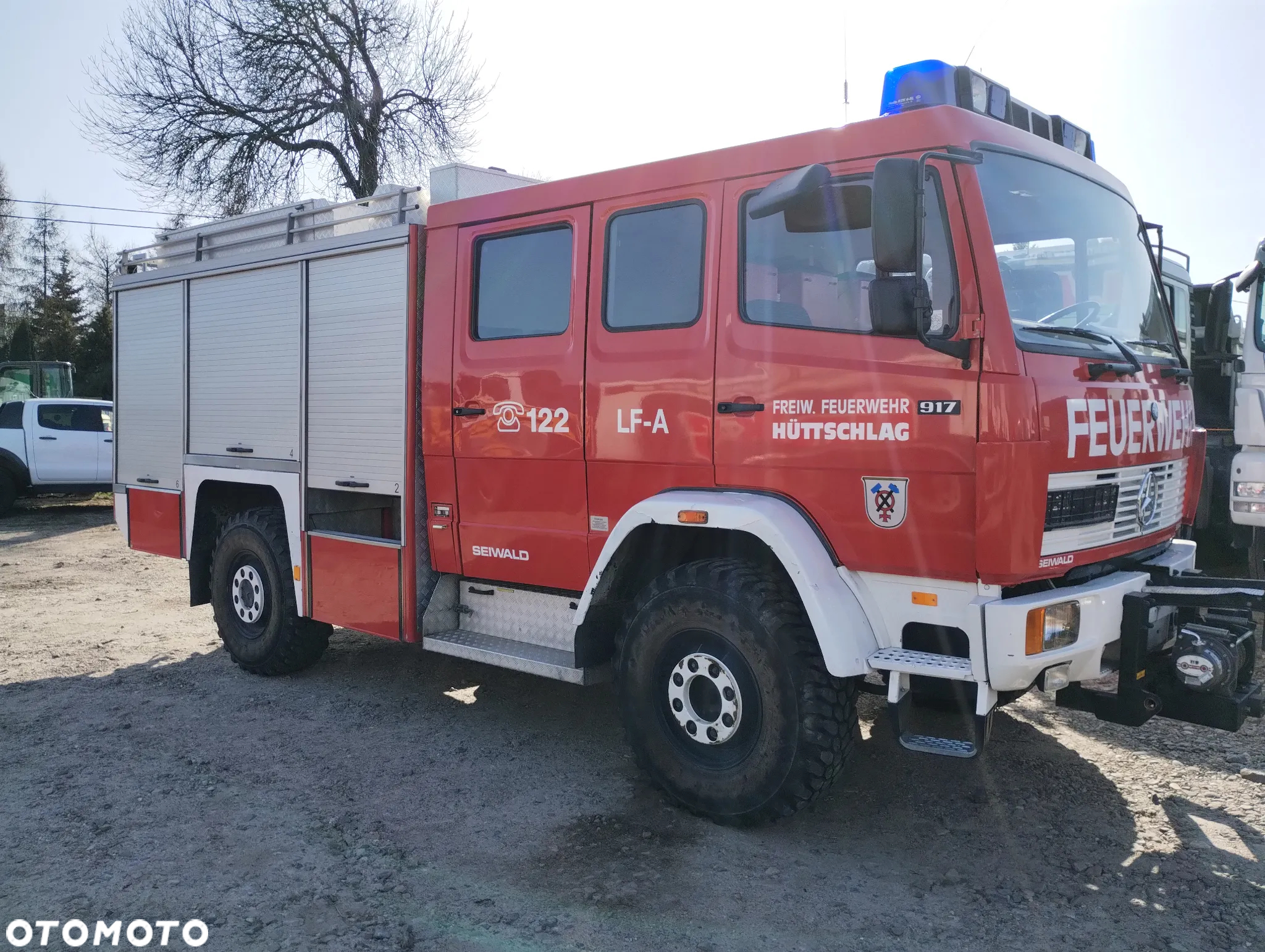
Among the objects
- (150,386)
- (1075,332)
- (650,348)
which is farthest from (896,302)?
(150,386)

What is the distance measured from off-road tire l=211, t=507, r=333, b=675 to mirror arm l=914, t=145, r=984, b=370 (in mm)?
4287

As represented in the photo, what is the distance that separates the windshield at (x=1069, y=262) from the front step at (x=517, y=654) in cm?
241

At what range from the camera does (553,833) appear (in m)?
4.12

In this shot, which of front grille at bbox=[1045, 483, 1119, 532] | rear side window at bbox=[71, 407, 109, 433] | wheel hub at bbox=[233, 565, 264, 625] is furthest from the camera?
rear side window at bbox=[71, 407, 109, 433]

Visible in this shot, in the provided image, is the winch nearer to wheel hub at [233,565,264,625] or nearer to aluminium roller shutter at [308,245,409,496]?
aluminium roller shutter at [308,245,409,496]

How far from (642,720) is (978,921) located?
4.97 feet

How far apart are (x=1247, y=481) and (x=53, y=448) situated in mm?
15451

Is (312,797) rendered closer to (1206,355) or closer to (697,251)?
(697,251)

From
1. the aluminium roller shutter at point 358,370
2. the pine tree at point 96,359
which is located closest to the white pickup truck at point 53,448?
the aluminium roller shutter at point 358,370

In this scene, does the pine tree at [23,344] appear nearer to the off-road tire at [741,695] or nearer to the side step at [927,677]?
the off-road tire at [741,695]

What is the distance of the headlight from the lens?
3508 mm

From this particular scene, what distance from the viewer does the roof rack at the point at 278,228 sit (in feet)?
18.2

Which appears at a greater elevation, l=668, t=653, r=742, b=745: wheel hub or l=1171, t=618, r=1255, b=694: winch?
l=1171, t=618, r=1255, b=694: winch

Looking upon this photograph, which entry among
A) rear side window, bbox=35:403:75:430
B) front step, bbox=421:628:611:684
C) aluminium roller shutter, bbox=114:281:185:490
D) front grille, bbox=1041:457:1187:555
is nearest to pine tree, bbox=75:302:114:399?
rear side window, bbox=35:403:75:430
